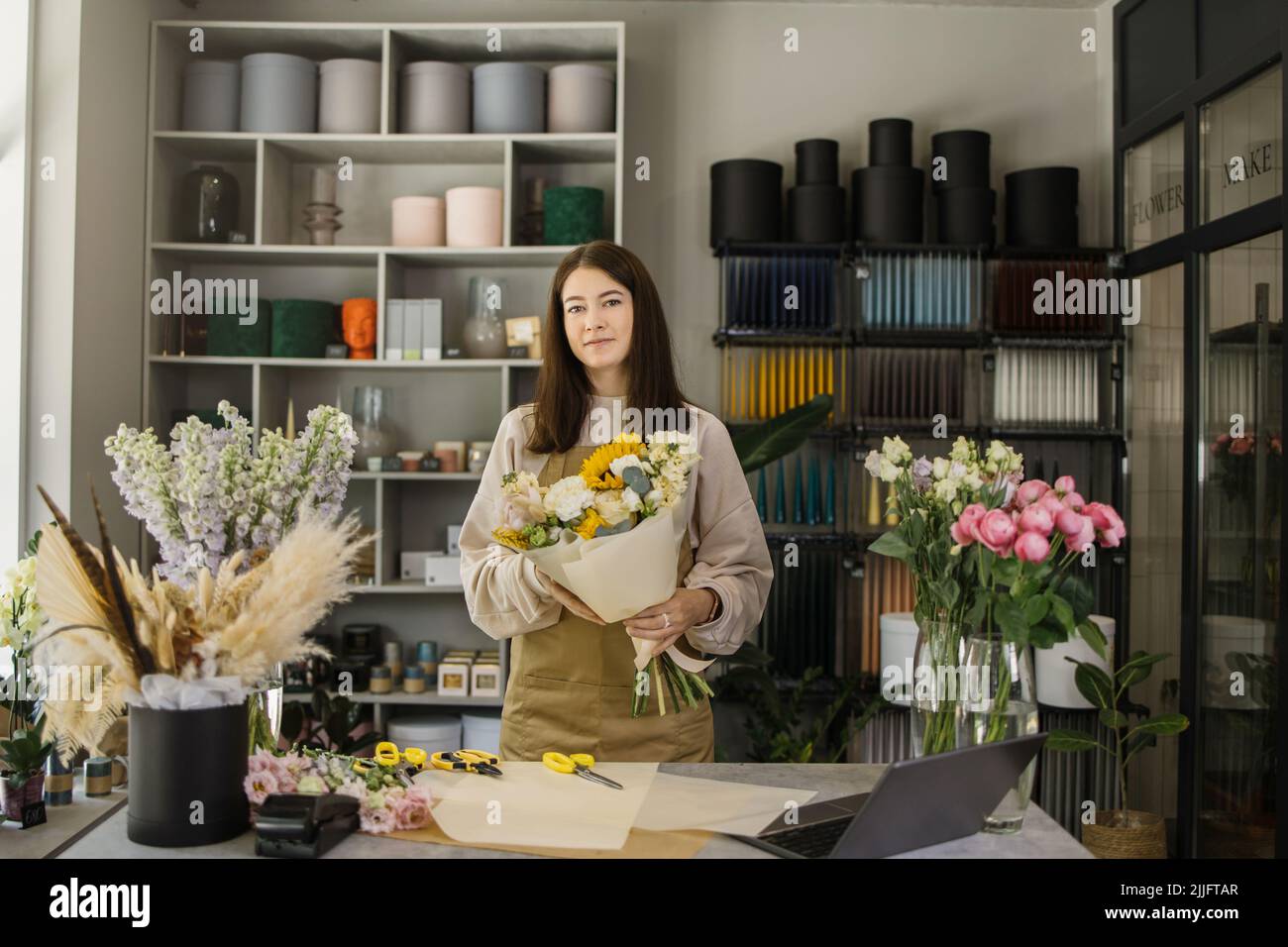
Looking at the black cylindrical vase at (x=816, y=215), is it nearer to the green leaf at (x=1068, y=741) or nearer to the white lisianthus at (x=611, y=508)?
the green leaf at (x=1068, y=741)

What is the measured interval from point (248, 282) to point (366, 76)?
93cm

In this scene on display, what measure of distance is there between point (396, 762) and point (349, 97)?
10.1 ft

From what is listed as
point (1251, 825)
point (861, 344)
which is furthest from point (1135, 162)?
point (1251, 825)

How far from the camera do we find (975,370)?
4082mm

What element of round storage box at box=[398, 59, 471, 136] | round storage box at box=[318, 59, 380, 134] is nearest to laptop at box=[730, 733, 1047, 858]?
round storage box at box=[398, 59, 471, 136]

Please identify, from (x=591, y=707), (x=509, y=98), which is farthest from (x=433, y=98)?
(x=591, y=707)

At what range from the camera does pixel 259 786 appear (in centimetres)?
132

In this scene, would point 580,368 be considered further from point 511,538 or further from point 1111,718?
point 1111,718

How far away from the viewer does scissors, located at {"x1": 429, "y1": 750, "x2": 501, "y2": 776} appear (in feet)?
5.19

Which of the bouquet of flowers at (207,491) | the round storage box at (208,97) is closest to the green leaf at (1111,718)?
the bouquet of flowers at (207,491)

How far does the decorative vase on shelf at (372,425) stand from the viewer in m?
3.92

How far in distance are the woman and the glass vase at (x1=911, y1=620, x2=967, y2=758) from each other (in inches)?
19.7

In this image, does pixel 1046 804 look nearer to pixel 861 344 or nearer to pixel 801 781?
pixel 861 344

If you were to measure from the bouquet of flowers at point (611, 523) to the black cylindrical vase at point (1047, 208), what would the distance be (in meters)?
2.90
